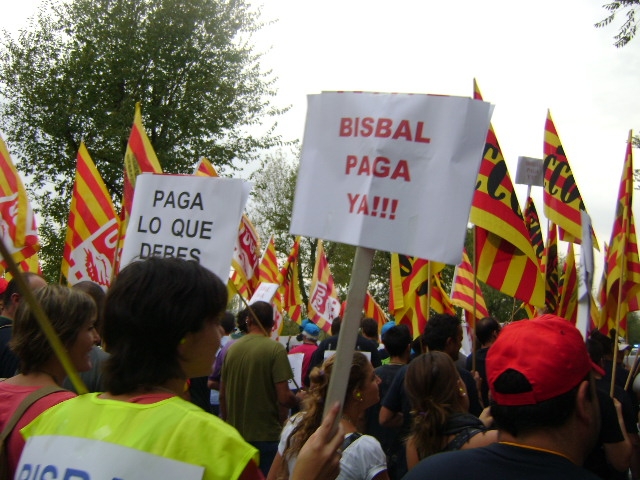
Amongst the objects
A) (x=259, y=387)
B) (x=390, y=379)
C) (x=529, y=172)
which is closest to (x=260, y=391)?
(x=259, y=387)

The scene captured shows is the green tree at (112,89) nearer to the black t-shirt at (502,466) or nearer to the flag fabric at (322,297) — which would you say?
the flag fabric at (322,297)

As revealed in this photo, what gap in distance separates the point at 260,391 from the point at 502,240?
243cm

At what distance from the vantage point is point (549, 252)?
933cm

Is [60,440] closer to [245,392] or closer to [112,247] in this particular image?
[245,392]

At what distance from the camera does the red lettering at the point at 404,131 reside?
2.81m

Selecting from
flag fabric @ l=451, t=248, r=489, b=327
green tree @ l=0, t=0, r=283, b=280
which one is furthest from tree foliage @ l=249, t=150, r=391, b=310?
flag fabric @ l=451, t=248, r=489, b=327

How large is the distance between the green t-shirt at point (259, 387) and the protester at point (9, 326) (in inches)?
89.7

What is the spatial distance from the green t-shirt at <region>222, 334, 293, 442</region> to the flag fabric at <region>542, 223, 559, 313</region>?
3594 mm

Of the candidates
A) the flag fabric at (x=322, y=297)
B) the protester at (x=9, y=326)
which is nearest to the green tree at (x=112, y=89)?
the flag fabric at (x=322, y=297)

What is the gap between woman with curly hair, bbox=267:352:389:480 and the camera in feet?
12.8

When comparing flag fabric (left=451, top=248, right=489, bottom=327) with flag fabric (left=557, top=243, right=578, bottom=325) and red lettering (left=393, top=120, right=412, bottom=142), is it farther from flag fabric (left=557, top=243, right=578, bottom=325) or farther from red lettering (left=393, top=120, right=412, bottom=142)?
red lettering (left=393, top=120, right=412, bottom=142)

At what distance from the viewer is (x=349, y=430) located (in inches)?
162

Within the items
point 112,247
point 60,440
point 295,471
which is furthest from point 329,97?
point 112,247

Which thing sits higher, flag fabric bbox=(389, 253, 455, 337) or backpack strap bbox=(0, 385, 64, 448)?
flag fabric bbox=(389, 253, 455, 337)
